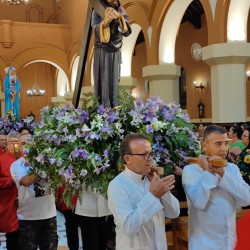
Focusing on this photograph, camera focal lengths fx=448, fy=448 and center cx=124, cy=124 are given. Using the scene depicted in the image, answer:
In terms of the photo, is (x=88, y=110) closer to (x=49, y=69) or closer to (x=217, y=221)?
(x=217, y=221)

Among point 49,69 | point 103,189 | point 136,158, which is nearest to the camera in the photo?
point 136,158

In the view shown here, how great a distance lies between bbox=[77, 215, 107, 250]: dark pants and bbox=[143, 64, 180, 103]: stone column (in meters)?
7.68

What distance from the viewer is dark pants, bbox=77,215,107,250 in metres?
3.88

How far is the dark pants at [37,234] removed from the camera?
→ 434 centimetres

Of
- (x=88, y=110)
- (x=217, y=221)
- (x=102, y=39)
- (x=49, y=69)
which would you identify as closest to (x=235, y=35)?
(x=102, y=39)

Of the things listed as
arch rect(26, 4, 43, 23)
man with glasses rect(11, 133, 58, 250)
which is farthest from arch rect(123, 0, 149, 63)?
arch rect(26, 4, 43, 23)

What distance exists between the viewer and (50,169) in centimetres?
372

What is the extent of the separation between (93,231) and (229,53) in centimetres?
573

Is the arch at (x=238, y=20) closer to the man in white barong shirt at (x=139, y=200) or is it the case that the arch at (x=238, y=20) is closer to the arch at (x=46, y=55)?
the man in white barong shirt at (x=139, y=200)

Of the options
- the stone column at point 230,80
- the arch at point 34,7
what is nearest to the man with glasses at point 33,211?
the stone column at point 230,80

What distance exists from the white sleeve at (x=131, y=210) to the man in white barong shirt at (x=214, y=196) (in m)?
0.40

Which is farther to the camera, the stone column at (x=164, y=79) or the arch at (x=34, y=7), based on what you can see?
the arch at (x=34, y=7)

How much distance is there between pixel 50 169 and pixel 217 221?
5.21ft

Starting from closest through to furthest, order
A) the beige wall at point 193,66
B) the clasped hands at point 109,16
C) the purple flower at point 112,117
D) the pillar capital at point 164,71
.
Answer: the purple flower at point 112,117 → the clasped hands at point 109,16 → the pillar capital at point 164,71 → the beige wall at point 193,66
